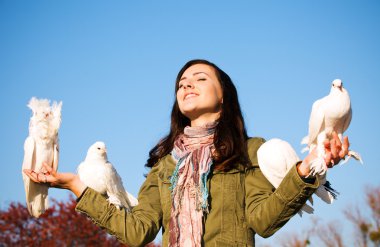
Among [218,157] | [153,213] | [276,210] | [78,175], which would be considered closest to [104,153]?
[78,175]

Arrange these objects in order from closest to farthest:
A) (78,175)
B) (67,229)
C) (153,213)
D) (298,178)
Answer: (298,178) < (153,213) < (78,175) < (67,229)

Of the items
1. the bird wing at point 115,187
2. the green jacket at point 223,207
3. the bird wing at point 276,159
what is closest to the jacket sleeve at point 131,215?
the green jacket at point 223,207

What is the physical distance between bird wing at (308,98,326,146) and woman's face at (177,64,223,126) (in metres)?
0.72

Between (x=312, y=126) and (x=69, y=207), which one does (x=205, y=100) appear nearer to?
(x=312, y=126)

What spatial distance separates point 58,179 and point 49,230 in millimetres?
18852

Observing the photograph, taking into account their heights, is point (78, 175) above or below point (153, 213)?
above

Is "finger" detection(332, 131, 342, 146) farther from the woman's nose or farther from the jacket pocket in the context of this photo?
the woman's nose

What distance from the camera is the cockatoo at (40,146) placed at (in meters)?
3.49

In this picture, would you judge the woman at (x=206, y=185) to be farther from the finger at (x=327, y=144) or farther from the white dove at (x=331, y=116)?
the white dove at (x=331, y=116)

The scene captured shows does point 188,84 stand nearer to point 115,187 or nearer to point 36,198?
point 115,187

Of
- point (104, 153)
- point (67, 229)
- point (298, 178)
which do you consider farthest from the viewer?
point (67, 229)

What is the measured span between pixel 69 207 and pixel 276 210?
66.8 feet

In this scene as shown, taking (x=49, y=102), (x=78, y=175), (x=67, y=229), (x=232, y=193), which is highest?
(x=49, y=102)

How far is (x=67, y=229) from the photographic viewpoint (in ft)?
69.9
